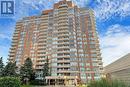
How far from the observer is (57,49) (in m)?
80.4

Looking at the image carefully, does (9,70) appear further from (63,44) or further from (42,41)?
(42,41)

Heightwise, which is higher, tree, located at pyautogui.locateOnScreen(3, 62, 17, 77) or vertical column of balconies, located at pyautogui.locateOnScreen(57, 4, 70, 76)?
vertical column of balconies, located at pyautogui.locateOnScreen(57, 4, 70, 76)

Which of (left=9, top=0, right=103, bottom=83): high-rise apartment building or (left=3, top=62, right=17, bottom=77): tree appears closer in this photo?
(left=3, top=62, right=17, bottom=77): tree

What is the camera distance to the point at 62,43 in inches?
3167

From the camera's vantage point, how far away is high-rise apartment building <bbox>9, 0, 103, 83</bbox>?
75625 millimetres

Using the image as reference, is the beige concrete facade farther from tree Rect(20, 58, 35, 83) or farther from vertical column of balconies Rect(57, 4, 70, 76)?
vertical column of balconies Rect(57, 4, 70, 76)

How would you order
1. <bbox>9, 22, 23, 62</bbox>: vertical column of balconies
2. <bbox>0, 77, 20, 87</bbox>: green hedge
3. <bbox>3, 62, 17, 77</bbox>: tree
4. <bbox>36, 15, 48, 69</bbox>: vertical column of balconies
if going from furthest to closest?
<bbox>9, 22, 23, 62</bbox>: vertical column of balconies
<bbox>36, 15, 48, 69</bbox>: vertical column of balconies
<bbox>3, 62, 17, 77</bbox>: tree
<bbox>0, 77, 20, 87</bbox>: green hedge

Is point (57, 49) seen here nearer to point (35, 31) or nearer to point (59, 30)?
point (59, 30)

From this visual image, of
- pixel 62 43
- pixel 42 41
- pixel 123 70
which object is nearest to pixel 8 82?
pixel 123 70

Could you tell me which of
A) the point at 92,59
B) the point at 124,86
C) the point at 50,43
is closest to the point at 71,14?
the point at 50,43

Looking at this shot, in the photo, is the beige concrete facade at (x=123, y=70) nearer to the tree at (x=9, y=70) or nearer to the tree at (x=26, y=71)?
the tree at (x=9, y=70)

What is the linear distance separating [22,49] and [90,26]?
34.1m

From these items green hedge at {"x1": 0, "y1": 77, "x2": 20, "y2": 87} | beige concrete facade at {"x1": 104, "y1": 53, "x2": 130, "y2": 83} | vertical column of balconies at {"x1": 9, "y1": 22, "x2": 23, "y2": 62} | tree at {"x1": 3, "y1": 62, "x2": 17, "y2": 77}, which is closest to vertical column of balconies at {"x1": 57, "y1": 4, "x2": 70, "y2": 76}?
tree at {"x1": 3, "y1": 62, "x2": 17, "y2": 77}

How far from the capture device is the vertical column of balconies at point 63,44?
7606 cm
